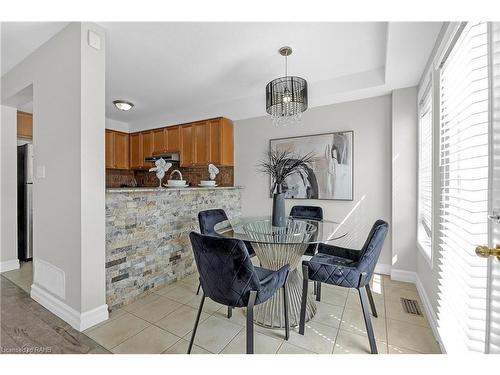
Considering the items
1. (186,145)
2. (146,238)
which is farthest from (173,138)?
(146,238)

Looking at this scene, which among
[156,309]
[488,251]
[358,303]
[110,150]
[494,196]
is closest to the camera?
[488,251]

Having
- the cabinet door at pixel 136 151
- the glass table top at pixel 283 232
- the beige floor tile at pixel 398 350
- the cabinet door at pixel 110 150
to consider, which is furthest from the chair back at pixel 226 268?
the cabinet door at pixel 110 150

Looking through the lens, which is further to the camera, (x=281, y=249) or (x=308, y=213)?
(x=308, y=213)

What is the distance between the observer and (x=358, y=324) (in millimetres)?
1803

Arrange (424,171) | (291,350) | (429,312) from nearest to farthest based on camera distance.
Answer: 1. (291,350)
2. (429,312)
3. (424,171)

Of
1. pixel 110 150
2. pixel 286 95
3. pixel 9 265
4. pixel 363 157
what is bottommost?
pixel 9 265

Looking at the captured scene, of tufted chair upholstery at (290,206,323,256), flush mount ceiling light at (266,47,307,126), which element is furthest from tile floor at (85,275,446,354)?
flush mount ceiling light at (266,47,307,126)

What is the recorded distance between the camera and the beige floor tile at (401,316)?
185 cm

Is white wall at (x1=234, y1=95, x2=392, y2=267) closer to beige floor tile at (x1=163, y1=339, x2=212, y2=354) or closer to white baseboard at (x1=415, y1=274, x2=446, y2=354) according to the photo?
white baseboard at (x1=415, y1=274, x2=446, y2=354)

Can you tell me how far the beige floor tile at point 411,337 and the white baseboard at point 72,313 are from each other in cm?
227

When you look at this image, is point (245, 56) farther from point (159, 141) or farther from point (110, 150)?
point (110, 150)

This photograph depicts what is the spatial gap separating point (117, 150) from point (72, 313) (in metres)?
3.78

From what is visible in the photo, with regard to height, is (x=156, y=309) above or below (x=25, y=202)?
below
